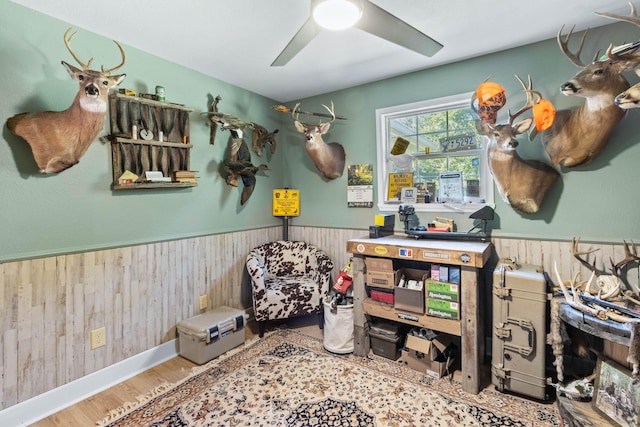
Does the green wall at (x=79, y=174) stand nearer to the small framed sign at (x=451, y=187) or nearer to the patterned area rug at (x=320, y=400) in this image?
the patterned area rug at (x=320, y=400)

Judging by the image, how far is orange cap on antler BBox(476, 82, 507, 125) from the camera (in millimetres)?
2139

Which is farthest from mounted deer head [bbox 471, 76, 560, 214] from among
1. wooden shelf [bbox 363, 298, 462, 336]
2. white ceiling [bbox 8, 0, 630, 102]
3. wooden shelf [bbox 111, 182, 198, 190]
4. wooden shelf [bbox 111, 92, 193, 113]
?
wooden shelf [bbox 111, 182, 198, 190]

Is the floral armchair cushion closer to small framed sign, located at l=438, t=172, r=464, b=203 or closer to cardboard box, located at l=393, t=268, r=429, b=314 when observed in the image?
cardboard box, located at l=393, t=268, r=429, b=314

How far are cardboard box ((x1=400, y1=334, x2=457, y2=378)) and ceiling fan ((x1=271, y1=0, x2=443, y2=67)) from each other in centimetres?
206

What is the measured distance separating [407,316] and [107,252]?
2322mm

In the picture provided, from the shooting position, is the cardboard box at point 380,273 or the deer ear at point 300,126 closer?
the cardboard box at point 380,273

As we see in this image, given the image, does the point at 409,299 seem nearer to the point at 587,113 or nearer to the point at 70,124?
the point at 587,113

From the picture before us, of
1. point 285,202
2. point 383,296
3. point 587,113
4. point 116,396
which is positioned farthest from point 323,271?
point 587,113

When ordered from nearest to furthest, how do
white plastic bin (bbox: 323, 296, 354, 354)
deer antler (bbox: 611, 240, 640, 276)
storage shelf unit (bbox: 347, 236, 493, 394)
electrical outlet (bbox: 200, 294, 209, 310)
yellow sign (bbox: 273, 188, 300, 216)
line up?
deer antler (bbox: 611, 240, 640, 276) < storage shelf unit (bbox: 347, 236, 493, 394) < white plastic bin (bbox: 323, 296, 354, 354) < electrical outlet (bbox: 200, 294, 209, 310) < yellow sign (bbox: 273, 188, 300, 216)

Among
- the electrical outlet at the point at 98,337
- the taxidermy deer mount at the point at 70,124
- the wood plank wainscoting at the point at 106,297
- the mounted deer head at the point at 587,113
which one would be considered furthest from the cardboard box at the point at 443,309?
the taxidermy deer mount at the point at 70,124

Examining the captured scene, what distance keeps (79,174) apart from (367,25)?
214 cm

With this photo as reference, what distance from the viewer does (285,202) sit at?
11.9 feet

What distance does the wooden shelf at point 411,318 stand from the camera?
2.12 m

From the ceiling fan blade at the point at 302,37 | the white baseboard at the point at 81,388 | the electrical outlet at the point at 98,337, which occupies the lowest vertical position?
the white baseboard at the point at 81,388
